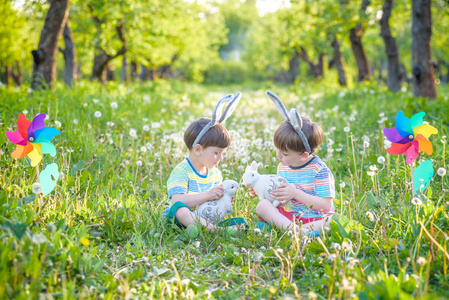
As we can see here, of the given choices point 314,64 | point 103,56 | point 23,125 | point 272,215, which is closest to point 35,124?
point 23,125

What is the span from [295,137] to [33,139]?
1.92 meters

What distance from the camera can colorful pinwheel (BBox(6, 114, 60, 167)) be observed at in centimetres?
288

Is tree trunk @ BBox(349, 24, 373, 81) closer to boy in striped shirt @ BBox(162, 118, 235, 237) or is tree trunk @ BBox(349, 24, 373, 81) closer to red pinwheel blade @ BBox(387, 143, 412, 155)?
red pinwheel blade @ BBox(387, 143, 412, 155)

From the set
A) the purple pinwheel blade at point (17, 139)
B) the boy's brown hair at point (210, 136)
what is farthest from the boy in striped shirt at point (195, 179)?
the purple pinwheel blade at point (17, 139)

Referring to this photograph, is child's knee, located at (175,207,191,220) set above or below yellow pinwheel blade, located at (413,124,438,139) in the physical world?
below

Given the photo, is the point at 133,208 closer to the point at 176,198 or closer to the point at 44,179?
the point at 176,198

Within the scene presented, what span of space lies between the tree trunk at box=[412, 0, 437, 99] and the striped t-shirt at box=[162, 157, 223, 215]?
249 inches

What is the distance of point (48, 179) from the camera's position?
9.45ft

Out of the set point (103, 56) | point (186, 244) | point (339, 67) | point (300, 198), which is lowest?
point (186, 244)

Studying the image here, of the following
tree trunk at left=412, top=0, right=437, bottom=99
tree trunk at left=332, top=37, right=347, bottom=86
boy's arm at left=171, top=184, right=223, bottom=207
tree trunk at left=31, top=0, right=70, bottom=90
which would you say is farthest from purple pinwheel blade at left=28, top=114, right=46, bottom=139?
tree trunk at left=332, top=37, right=347, bottom=86

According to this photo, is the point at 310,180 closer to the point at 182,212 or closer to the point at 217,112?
the point at 217,112

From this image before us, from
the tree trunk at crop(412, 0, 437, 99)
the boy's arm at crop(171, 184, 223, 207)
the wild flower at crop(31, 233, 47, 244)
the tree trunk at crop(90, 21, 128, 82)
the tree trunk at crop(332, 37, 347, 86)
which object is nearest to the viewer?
the wild flower at crop(31, 233, 47, 244)

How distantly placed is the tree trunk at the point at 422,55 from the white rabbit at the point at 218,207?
635cm

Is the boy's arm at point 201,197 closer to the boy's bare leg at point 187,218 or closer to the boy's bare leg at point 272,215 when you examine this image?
the boy's bare leg at point 187,218
